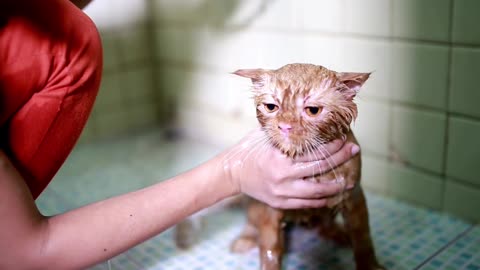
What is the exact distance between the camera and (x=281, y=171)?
69 cm

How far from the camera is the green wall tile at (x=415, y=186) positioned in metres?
1.04

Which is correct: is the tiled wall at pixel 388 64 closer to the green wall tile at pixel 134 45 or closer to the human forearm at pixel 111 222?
the green wall tile at pixel 134 45

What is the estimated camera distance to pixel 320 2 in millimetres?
1101

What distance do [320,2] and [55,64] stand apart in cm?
63

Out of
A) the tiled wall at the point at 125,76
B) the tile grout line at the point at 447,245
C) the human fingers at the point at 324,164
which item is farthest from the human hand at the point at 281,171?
the tiled wall at the point at 125,76

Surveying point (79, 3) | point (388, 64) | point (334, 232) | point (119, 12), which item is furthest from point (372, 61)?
point (119, 12)

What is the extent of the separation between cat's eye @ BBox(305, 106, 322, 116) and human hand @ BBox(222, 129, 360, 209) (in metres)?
0.06

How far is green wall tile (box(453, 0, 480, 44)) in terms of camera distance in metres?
0.87

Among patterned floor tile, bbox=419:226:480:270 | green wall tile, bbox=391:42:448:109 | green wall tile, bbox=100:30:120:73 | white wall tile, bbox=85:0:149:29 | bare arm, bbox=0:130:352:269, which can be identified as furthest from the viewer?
green wall tile, bbox=100:30:120:73

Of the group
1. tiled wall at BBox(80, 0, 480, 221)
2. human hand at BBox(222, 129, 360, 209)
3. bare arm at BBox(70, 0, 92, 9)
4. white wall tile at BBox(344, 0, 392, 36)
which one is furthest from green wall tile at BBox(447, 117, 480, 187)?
bare arm at BBox(70, 0, 92, 9)

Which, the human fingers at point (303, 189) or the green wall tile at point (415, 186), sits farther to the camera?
the green wall tile at point (415, 186)

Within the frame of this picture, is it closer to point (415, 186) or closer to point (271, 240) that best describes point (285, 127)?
point (271, 240)

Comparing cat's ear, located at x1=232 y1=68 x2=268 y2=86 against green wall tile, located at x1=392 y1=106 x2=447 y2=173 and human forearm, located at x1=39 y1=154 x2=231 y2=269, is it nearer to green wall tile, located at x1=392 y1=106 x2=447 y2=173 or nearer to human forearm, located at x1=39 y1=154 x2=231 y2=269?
human forearm, located at x1=39 y1=154 x2=231 y2=269

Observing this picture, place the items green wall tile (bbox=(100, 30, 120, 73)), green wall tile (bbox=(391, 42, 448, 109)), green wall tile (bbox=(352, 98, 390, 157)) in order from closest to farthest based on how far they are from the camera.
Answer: green wall tile (bbox=(391, 42, 448, 109)), green wall tile (bbox=(352, 98, 390, 157)), green wall tile (bbox=(100, 30, 120, 73))
